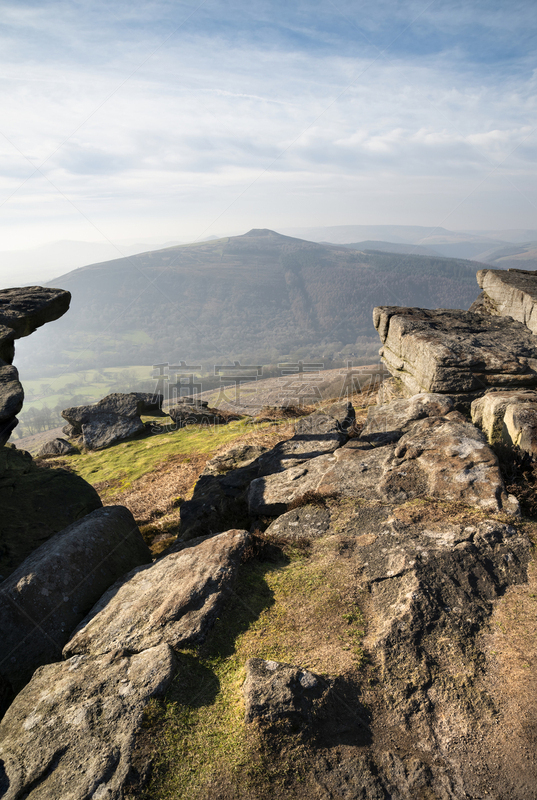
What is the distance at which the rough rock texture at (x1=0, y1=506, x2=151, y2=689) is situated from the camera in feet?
24.2

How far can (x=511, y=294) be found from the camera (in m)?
19.9

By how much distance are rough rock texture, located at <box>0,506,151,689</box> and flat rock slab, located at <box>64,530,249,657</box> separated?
439 mm

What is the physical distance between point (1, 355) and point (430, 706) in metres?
13.6

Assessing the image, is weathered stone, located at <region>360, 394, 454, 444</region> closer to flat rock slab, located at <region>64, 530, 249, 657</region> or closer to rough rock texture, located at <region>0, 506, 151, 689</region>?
flat rock slab, located at <region>64, 530, 249, 657</region>

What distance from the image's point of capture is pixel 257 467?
15.2m

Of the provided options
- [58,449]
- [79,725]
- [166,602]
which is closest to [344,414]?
[166,602]

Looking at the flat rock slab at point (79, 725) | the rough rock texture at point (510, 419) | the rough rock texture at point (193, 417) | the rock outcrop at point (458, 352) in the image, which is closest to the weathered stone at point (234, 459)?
the rock outcrop at point (458, 352)

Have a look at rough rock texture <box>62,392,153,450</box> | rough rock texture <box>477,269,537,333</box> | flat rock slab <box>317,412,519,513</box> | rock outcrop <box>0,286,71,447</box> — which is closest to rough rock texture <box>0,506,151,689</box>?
rock outcrop <box>0,286,71,447</box>

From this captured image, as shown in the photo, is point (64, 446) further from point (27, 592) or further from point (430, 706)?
point (430, 706)

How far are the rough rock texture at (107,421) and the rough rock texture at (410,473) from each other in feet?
60.9

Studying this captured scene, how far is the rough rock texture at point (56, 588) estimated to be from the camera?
291 inches

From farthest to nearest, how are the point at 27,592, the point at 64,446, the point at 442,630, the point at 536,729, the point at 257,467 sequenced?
the point at 64,446
the point at 257,467
the point at 27,592
the point at 442,630
the point at 536,729

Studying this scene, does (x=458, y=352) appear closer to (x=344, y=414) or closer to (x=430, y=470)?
(x=344, y=414)

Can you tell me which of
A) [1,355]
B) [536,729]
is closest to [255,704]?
[536,729]
